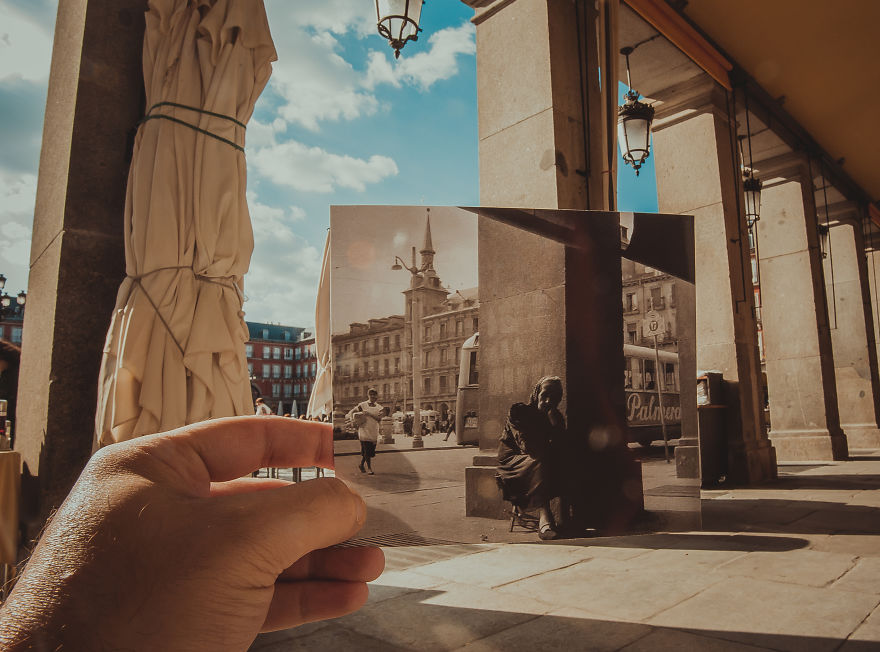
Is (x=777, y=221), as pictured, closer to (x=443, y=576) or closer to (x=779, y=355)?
(x=779, y=355)

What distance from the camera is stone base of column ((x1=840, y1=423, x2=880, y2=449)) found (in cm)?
1109

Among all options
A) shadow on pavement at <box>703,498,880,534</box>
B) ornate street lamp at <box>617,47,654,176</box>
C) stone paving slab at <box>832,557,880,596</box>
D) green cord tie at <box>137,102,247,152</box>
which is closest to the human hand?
green cord tie at <box>137,102,247,152</box>

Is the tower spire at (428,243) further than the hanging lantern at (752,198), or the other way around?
the hanging lantern at (752,198)

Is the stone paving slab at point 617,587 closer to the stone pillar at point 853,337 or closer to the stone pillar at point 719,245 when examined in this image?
the stone pillar at point 719,245

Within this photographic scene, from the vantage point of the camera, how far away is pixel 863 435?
36.8 feet

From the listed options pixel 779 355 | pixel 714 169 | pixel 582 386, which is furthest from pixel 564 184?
pixel 779 355

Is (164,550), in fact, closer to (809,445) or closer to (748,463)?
(748,463)

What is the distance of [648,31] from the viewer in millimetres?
6207

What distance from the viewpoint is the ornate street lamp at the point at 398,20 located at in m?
3.88

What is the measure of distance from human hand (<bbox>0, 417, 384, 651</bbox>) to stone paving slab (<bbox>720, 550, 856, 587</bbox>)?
290cm

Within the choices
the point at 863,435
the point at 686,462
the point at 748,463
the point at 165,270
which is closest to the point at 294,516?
the point at 686,462

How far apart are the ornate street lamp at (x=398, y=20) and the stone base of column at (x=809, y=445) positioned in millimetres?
9534

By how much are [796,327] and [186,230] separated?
34.0 ft

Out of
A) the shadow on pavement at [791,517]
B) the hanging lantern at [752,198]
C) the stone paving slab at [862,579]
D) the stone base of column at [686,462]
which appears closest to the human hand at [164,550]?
the stone base of column at [686,462]
